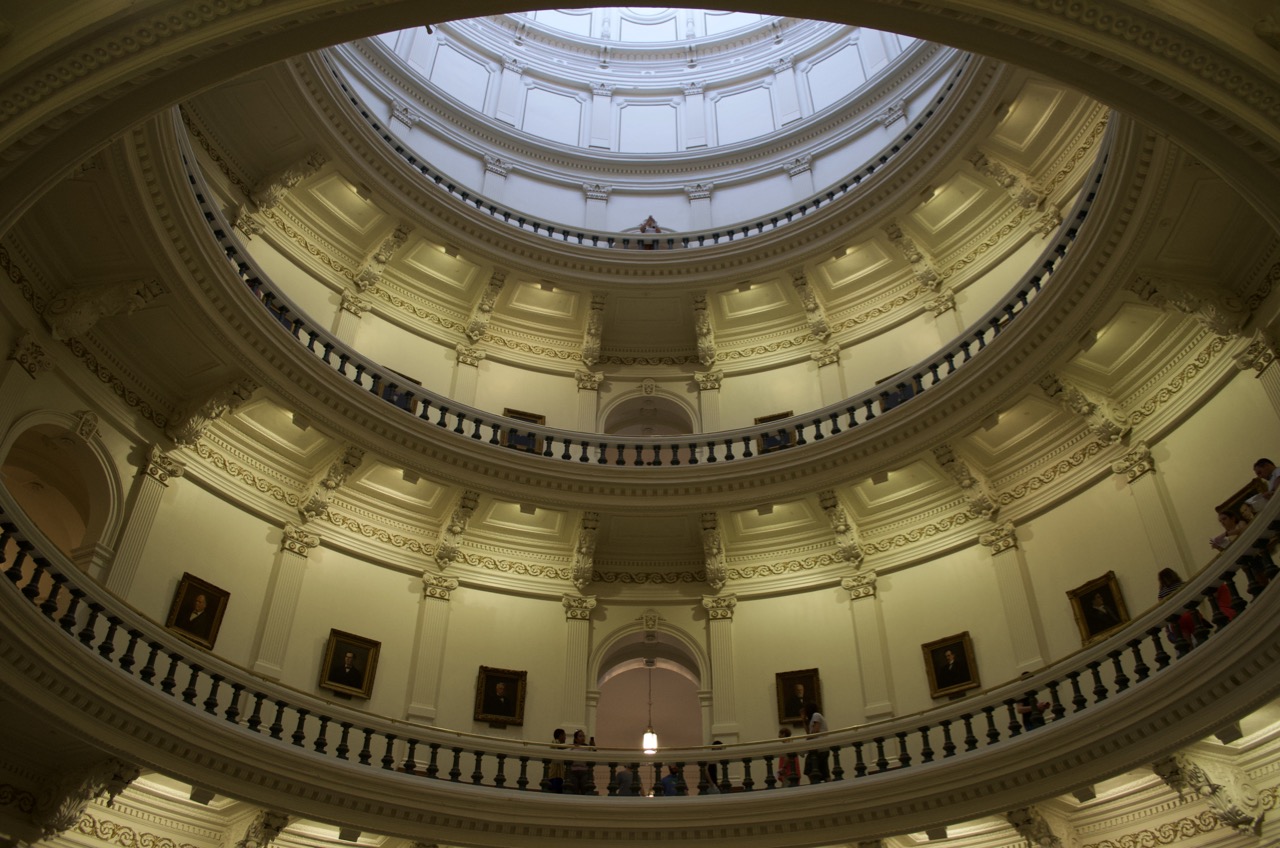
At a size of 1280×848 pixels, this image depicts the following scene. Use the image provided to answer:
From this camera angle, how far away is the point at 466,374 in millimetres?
20203

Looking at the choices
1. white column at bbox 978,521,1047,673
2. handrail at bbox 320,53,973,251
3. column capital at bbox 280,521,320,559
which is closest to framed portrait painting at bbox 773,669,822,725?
white column at bbox 978,521,1047,673

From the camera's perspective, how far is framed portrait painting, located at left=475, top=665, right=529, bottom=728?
53.0 ft

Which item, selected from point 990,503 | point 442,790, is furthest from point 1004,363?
point 442,790

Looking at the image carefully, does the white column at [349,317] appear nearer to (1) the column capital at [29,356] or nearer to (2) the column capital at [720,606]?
(1) the column capital at [29,356]

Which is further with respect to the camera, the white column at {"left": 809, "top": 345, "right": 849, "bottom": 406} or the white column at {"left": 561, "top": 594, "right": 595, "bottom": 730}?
the white column at {"left": 809, "top": 345, "right": 849, "bottom": 406}

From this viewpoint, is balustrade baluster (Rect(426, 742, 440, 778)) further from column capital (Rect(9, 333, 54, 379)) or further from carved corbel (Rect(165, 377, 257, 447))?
column capital (Rect(9, 333, 54, 379))

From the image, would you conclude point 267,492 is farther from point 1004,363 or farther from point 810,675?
point 1004,363

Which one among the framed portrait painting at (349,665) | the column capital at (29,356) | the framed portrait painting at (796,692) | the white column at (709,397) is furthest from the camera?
the white column at (709,397)

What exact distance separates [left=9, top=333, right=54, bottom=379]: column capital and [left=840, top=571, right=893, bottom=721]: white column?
42.2 ft

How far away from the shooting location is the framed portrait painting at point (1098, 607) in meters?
13.7

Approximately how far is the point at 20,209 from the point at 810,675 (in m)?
13.3

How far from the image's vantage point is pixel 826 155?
2350 cm

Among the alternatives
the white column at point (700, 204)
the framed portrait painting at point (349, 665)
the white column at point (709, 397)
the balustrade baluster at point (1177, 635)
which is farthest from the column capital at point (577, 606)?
the white column at point (700, 204)

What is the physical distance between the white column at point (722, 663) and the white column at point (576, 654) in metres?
2.21
